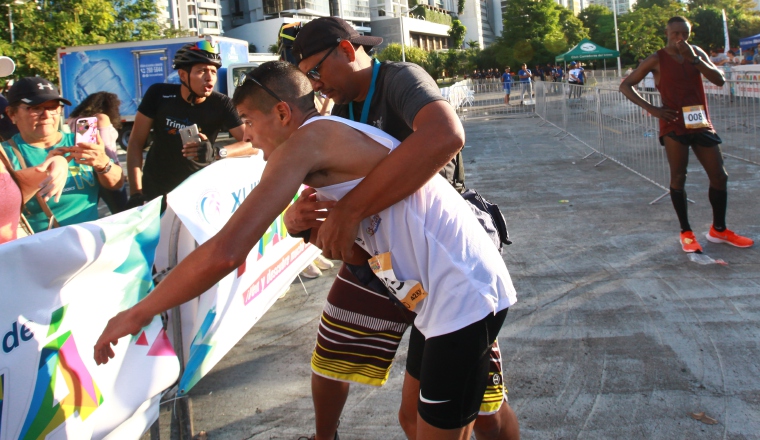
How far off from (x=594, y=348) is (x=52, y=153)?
3463mm

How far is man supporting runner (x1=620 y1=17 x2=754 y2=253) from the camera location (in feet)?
17.5

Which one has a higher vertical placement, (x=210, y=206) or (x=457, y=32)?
(x=457, y=32)

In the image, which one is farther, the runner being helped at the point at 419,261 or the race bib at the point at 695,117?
the race bib at the point at 695,117

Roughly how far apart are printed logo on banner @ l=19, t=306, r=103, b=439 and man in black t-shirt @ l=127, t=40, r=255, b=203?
2086 mm

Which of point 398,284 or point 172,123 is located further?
point 172,123

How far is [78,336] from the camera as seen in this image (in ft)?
8.02

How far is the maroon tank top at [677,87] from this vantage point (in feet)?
17.9

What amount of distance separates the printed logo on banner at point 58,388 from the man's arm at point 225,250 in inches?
22.4

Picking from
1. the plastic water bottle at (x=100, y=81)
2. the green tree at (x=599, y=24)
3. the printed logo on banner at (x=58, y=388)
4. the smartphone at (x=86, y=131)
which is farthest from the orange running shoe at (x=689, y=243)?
the green tree at (x=599, y=24)

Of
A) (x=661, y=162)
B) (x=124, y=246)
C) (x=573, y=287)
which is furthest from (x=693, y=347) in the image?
(x=661, y=162)

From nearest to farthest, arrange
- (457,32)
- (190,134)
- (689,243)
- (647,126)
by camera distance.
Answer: (190,134) → (689,243) → (647,126) → (457,32)

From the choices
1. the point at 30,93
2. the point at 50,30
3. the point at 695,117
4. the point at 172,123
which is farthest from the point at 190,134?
the point at 50,30

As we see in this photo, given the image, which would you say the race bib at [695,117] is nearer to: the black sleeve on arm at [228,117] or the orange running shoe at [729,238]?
the orange running shoe at [729,238]

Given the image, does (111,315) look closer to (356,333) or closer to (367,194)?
(356,333)
